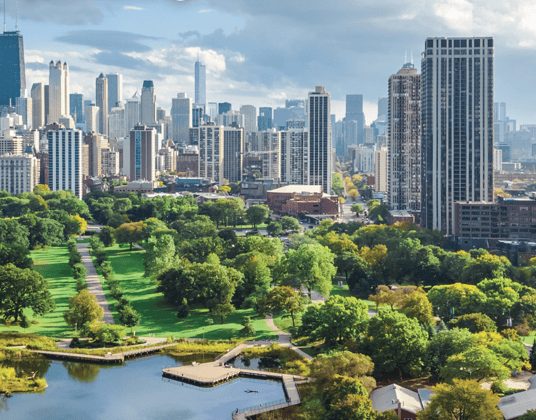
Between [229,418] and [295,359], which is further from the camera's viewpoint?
[295,359]

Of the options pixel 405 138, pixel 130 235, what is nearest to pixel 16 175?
pixel 130 235

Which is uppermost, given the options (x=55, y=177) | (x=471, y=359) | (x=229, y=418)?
(x=55, y=177)

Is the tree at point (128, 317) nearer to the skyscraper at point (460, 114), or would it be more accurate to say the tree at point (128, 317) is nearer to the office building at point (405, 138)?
the skyscraper at point (460, 114)

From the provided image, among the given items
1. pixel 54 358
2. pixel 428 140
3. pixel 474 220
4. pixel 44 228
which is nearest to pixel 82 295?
pixel 54 358

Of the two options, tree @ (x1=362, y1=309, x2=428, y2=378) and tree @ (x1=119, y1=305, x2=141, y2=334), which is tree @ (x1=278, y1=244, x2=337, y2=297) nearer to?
tree @ (x1=119, y1=305, x2=141, y2=334)

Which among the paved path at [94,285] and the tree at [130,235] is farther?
the tree at [130,235]

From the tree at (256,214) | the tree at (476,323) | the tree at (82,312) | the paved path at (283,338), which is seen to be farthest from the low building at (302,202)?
the tree at (476,323)

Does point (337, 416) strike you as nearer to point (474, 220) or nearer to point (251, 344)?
point (251, 344)
